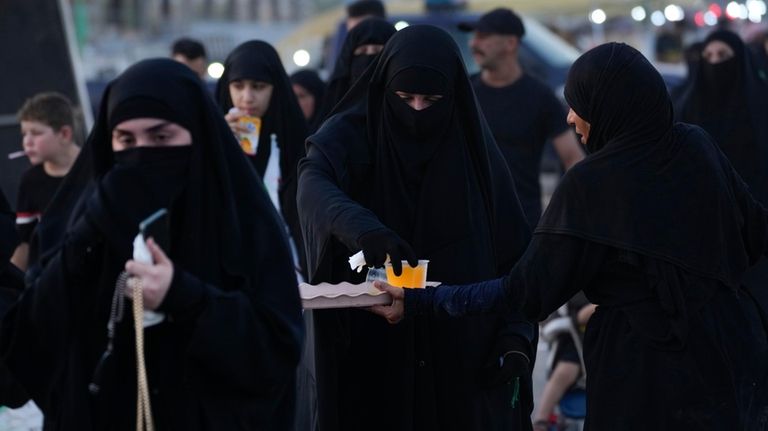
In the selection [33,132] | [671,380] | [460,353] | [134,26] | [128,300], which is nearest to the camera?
[128,300]

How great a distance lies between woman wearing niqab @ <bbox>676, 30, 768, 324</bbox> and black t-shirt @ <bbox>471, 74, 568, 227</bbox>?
71 cm

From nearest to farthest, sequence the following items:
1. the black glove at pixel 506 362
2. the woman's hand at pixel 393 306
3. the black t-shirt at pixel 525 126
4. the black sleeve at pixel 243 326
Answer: the black sleeve at pixel 243 326 → the woman's hand at pixel 393 306 → the black glove at pixel 506 362 → the black t-shirt at pixel 525 126

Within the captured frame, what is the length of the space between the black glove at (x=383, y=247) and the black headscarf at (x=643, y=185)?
1.38ft

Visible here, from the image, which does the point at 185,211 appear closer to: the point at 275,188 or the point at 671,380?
the point at 671,380

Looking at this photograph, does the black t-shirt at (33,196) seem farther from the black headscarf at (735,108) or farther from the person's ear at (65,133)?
the black headscarf at (735,108)

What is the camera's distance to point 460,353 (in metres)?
4.57

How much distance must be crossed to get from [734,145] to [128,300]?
4585 mm

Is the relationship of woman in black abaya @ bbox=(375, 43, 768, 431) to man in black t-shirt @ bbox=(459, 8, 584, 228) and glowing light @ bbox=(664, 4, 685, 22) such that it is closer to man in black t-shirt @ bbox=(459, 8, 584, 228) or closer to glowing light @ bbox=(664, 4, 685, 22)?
man in black t-shirt @ bbox=(459, 8, 584, 228)

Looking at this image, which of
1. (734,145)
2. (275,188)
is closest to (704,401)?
(275,188)

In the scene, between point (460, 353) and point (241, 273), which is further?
point (460, 353)

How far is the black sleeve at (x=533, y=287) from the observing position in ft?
13.0

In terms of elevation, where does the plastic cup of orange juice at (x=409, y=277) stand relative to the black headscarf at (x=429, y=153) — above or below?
below

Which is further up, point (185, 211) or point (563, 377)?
point (185, 211)

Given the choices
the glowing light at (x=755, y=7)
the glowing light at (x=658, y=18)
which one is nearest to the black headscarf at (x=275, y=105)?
the glowing light at (x=755, y=7)
